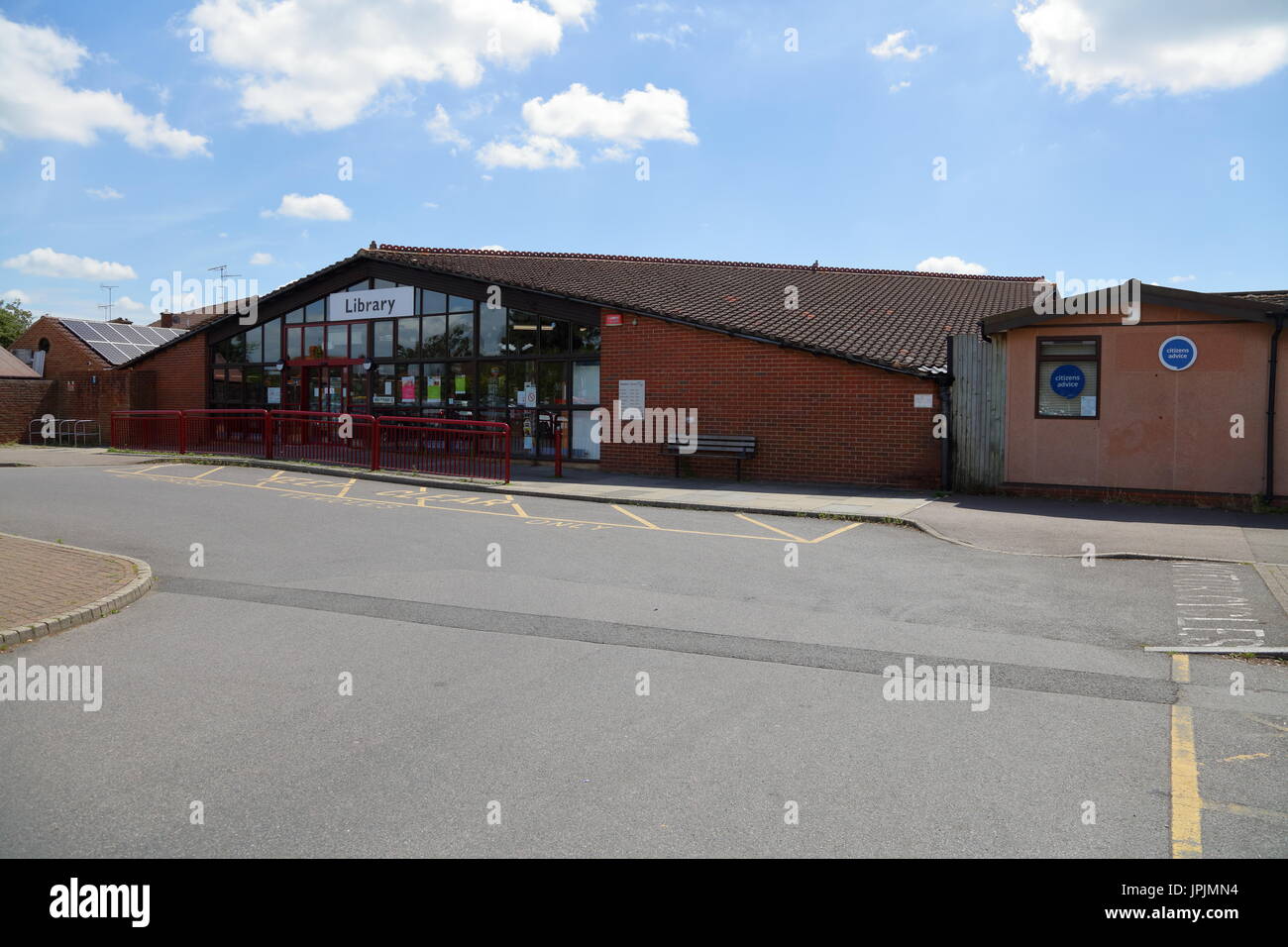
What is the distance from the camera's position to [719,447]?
18.8 m

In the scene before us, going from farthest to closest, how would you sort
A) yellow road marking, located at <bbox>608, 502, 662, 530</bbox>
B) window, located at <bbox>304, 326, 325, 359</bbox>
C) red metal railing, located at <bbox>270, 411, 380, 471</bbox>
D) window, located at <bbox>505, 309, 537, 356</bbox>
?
window, located at <bbox>304, 326, 325, 359</bbox>
window, located at <bbox>505, 309, 537, 356</bbox>
red metal railing, located at <bbox>270, 411, 380, 471</bbox>
yellow road marking, located at <bbox>608, 502, 662, 530</bbox>

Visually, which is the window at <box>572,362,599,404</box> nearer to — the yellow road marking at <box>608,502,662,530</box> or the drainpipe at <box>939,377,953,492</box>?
the yellow road marking at <box>608,502,662,530</box>

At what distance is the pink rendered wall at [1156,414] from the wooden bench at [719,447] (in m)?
4.98

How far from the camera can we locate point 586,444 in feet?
69.5

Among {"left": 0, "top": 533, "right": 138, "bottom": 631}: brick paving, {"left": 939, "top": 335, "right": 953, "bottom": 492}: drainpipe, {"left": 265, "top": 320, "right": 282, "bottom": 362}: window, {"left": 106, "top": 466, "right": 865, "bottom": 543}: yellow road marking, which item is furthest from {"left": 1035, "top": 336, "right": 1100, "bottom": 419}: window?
{"left": 265, "top": 320, "right": 282, "bottom": 362}: window

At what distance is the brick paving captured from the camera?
707 centimetres

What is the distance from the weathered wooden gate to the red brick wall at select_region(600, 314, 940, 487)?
1.48 feet

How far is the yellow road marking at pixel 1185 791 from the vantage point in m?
3.64

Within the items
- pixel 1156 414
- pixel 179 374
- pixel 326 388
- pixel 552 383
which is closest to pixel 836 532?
pixel 1156 414

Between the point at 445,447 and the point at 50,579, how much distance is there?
425 inches

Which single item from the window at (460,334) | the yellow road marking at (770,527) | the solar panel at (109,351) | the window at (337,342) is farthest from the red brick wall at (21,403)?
the yellow road marking at (770,527)
